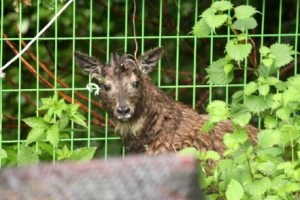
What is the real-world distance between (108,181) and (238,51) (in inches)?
182

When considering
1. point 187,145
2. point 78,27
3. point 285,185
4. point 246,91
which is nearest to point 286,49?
point 246,91

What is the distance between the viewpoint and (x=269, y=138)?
219 inches

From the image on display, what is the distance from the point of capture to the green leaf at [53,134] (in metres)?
6.49

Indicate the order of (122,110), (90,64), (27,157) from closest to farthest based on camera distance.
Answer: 1. (27,157)
2. (122,110)
3. (90,64)

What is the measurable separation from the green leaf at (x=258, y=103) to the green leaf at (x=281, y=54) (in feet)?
0.80

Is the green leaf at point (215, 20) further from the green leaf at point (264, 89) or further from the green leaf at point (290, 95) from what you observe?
the green leaf at point (290, 95)

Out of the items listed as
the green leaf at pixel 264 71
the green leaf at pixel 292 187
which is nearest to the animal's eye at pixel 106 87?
the green leaf at pixel 264 71

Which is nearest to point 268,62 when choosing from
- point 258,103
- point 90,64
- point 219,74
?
point 258,103

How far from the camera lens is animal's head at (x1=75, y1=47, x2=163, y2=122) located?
7.32 meters

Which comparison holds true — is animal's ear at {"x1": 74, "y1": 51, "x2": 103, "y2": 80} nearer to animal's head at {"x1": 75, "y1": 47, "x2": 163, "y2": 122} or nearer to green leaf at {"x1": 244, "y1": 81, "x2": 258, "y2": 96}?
animal's head at {"x1": 75, "y1": 47, "x2": 163, "y2": 122}

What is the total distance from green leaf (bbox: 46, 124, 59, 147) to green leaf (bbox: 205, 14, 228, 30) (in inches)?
57.9

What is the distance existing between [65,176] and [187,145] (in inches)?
234

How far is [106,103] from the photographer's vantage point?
748cm

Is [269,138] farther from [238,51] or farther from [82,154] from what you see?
[82,154]
